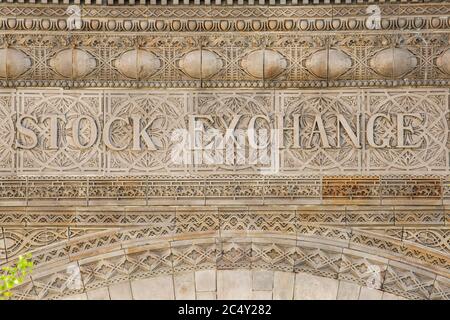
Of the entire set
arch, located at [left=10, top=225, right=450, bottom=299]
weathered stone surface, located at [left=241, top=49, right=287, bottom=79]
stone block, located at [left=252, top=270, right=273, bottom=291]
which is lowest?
stone block, located at [left=252, top=270, right=273, bottom=291]

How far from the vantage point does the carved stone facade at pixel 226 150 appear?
666cm

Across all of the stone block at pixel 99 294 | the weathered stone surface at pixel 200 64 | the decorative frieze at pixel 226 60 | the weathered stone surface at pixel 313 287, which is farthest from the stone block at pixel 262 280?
the weathered stone surface at pixel 200 64

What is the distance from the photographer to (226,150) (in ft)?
22.5

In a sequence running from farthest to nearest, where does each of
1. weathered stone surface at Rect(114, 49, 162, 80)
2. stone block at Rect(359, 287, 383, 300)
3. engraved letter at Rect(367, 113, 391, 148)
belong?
weathered stone surface at Rect(114, 49, 162, 80) → engraved letter at Rect(367, 113, 391, 148) → stone block at Rect(359, 287, 383, 300)

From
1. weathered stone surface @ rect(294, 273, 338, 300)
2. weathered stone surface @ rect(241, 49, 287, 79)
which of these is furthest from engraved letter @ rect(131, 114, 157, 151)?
weathered stone surface @ rect(294, 273, 338, 300)

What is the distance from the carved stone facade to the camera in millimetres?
6664

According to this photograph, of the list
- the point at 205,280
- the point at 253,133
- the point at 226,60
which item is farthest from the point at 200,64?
the point at 205,280

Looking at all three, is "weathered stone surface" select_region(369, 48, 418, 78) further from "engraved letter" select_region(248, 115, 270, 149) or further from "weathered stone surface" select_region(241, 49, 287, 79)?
"engraved letter" select_region(248, 115, 270, 149)

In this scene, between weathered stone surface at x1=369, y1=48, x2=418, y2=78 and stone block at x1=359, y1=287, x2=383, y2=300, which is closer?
stone block at x1=359, y1=287, x2=383, y2=300

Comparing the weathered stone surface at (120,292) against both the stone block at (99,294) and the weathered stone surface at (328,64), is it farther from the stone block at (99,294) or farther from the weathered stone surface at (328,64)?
the weathered stone surface at (328,64)

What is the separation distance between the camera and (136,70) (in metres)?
6.91

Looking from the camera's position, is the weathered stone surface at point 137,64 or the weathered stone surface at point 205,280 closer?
the weathered stone surface at point 205,280

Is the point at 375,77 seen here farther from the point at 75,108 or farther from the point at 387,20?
the point at 75,108

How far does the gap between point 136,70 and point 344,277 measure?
5.95 feet
